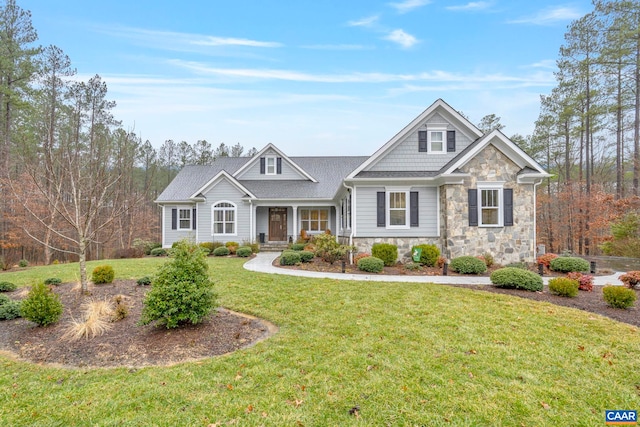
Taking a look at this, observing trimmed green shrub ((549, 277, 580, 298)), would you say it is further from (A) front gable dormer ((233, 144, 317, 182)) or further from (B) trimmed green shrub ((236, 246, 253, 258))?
(A) front gable dormer ((233, 144, 317, 182))

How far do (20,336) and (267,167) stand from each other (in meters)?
16.3

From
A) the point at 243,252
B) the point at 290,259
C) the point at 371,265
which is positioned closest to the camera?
the point at 371,265

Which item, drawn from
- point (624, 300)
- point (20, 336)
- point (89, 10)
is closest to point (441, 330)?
point (624, 300)

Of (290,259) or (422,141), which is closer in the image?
(290,259)

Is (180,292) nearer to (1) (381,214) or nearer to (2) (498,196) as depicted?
Result: (1) (381,214)

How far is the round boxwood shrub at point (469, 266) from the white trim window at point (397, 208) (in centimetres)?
273

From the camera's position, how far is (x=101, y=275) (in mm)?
8391

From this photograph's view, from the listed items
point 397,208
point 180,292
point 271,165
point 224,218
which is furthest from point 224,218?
point 180,292

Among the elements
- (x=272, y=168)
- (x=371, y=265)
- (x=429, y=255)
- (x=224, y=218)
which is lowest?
(x=371, y=265)

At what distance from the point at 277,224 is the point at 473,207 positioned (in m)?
12.0

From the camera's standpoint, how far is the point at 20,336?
16.4ft


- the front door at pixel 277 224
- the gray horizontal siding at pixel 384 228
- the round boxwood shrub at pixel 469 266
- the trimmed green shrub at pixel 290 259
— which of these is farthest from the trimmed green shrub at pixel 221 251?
the round boxwood shrub at pixel 469 266

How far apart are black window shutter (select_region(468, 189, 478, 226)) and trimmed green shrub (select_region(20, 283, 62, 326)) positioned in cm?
1246

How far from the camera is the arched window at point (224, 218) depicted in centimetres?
1783
